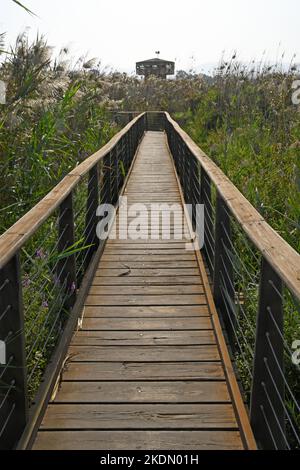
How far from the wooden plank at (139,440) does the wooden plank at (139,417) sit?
0.05 metres

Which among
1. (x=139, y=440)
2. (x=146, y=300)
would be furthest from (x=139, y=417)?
(x=146, y=300)

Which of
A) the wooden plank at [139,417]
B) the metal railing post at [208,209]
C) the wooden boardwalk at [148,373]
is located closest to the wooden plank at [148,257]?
the wooden boardwalk at [148,373]

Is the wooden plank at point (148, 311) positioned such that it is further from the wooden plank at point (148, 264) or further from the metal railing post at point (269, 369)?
the metal railing post at point (269, 369)

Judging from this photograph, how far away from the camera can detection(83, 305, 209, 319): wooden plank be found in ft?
13.1

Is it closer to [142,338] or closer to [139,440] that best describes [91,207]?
[142,338]

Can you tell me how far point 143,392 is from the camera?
9.77ft

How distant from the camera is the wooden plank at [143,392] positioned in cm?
290

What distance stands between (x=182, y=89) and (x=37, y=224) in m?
18.4

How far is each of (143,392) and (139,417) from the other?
241mm

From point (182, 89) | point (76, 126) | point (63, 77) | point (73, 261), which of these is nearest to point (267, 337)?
point (73, 261)

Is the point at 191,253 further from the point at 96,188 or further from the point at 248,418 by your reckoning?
the point at 248,418

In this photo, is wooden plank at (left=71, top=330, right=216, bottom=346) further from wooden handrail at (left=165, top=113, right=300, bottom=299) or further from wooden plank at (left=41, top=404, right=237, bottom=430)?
wooden handrail at (left=165, top=113, right=300, bottom=299)

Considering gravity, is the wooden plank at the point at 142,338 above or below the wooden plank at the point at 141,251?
above

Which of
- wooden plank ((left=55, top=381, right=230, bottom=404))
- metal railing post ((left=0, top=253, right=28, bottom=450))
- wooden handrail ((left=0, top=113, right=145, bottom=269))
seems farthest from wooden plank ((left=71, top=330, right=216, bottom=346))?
metal railing post ((left=0, top=253, right=28, bottom=450))
